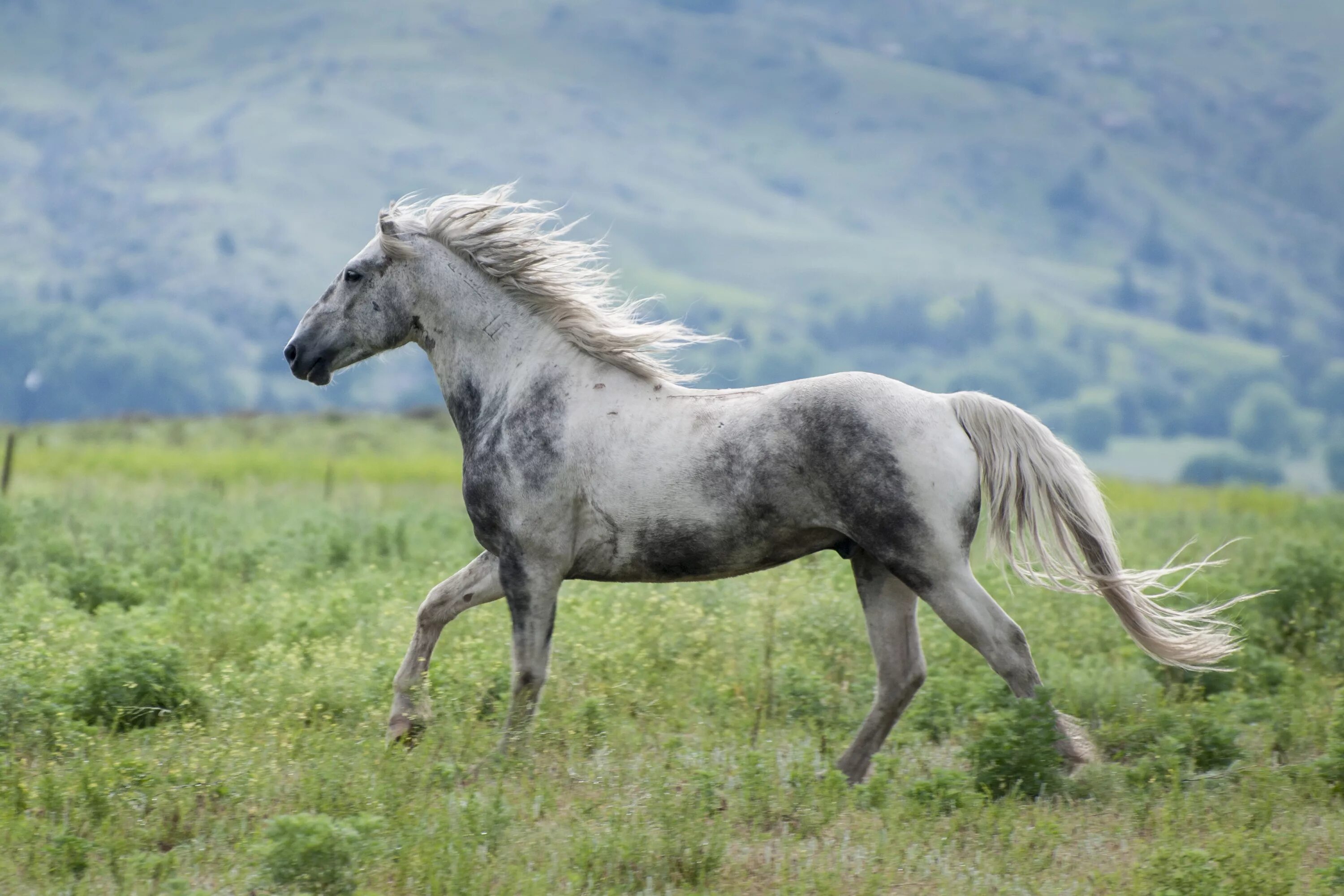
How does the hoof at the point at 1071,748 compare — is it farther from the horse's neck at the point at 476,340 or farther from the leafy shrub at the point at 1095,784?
the horse's neck at the point at 476,340

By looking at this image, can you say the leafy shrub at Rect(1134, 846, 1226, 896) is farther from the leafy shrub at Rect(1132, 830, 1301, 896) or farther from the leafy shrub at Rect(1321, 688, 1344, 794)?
the leafy shrub at Rect(1321, 688, 1344, 794)

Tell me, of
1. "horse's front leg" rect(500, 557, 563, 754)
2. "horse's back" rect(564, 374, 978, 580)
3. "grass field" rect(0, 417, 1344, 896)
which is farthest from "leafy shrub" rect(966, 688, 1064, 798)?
"horse's front leg" rect(500, 557, 563, 754)

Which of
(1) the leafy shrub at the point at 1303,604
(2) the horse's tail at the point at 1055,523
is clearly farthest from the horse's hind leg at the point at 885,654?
(1) the leafy shrub at the point at 1303,604

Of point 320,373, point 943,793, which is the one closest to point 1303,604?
point 943,793

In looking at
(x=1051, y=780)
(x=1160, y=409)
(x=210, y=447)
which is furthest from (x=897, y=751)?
(x=1160, y=409)

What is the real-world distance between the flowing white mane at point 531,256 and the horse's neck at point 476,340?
0.21 ft

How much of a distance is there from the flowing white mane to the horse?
12 mm

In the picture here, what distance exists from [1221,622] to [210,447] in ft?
107

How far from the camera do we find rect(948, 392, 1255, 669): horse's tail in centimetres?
554

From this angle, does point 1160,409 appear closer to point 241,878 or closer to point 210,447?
point 210,447

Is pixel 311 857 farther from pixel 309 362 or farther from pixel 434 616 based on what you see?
pixel 309 362

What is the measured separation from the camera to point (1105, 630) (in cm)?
892

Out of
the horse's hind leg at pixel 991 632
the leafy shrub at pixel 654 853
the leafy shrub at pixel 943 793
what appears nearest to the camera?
the leafy shrub at pixel 654 853

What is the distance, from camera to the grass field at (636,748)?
15.4 ft
